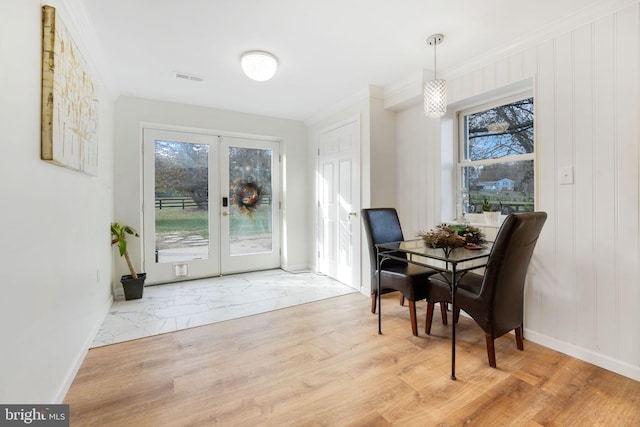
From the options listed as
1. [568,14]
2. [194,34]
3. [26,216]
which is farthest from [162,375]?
[568,14]

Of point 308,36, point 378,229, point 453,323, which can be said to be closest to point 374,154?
point 378,229

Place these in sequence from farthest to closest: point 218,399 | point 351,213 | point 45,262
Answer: point 351,213 → point 218,399 → point 45,262

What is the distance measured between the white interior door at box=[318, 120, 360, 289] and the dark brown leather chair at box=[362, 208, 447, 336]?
0.63 meters

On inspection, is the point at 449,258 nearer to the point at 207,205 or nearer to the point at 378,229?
the point at 378,229

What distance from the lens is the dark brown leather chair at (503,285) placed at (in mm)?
1741

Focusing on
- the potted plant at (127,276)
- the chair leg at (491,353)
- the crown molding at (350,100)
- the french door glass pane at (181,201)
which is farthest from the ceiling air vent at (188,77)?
the chair leg at (491,353)

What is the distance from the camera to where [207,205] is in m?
4.02

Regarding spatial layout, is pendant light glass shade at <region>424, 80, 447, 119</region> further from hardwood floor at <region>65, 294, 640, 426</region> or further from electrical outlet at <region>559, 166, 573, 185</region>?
hardwood floor at <region>65, 294, 640, 426</region>

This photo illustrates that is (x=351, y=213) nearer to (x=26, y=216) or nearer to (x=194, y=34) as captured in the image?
(x=194, y=34)

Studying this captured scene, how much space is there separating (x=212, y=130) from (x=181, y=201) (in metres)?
1.03

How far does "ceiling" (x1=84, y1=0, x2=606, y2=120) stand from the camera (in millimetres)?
1925

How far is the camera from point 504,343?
87.8 inches

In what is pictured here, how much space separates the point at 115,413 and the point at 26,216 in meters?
1.07

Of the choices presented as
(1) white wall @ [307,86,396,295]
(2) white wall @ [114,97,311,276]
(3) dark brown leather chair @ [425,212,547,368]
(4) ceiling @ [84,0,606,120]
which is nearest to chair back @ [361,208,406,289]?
(1) white wall @ [307,86,396,295]
